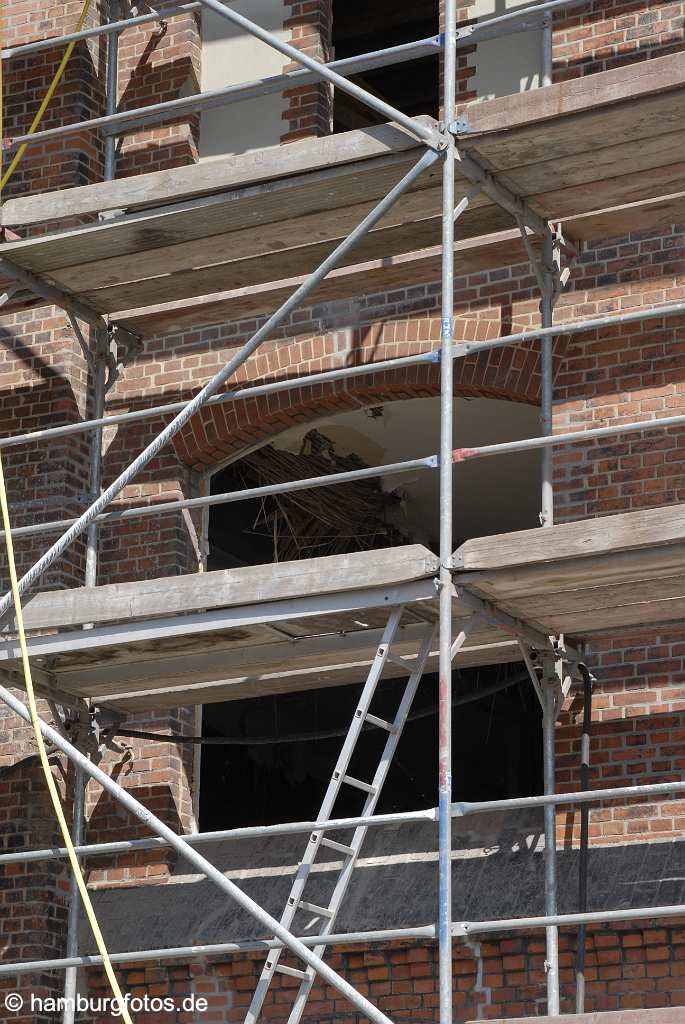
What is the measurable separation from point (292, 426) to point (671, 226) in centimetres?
275

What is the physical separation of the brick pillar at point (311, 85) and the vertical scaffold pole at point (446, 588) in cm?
260

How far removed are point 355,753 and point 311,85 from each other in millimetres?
6281

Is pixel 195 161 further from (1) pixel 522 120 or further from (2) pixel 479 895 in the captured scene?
(2) pixel 479 895

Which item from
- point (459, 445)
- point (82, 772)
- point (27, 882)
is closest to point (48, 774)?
point (82, 772)

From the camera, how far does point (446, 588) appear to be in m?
8.84

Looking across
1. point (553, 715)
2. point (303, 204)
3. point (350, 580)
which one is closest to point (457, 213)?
point (303, 204)

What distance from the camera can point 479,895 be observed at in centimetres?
1024

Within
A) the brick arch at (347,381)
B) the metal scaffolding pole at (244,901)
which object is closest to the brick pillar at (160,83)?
the brick arch at (347,381)

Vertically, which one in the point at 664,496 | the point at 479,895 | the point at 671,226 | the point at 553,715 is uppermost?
the point at 671,226

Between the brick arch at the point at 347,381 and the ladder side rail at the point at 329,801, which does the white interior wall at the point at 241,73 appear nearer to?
the brick arch at the point at 347,381

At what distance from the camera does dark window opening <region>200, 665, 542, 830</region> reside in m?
15.0

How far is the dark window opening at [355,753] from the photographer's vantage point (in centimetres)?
1505

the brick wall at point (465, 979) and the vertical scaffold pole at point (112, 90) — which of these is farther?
the vertical scaffold pole at point (112, 90)

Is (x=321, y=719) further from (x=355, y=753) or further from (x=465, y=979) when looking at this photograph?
(x=465, y=979)
